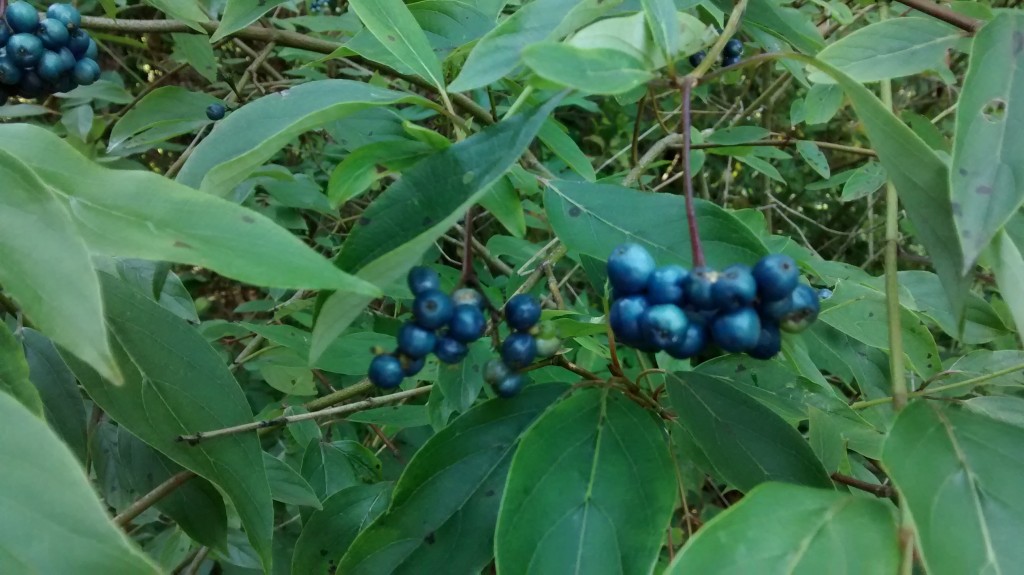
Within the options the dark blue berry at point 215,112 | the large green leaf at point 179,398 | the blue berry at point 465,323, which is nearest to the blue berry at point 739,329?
the blue berry at point 465,323

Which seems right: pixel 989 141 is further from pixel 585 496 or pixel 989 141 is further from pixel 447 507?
pixel 447 507

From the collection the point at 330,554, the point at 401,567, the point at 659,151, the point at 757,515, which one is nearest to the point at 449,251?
the point at 659,151

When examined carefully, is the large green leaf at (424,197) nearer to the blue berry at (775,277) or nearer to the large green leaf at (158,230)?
the large green leaf at (158,230)

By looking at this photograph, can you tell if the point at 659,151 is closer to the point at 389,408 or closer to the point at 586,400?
the point at 389,408

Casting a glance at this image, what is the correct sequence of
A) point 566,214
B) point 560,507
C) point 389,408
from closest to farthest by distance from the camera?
point 560,507, point 566,214, point 389,408

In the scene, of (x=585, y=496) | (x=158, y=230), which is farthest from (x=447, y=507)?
(x=158, y=230)

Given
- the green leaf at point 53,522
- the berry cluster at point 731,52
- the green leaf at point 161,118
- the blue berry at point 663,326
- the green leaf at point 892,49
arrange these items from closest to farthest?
the green leaf at point 53,522
the blue berry at point 663,326
the green leaf at point 892,49
the green leaf at point 161,118
the berry cluster at point 731,52
